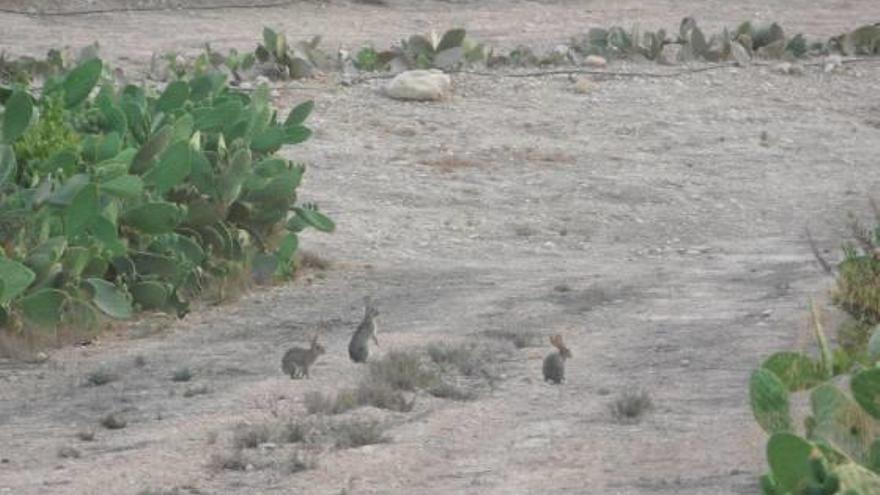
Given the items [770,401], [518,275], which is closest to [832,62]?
[518,275]

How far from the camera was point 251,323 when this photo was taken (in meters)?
10.6

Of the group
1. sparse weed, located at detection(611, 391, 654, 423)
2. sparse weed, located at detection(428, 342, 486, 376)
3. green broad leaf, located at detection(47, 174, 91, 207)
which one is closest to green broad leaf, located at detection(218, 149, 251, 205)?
green broad leaf, located at detection(47, 174, 91, 207)

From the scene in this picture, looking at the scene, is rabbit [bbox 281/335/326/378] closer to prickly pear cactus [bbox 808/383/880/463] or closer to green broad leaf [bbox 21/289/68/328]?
green broad leaf [bbox 21/289/68/328]

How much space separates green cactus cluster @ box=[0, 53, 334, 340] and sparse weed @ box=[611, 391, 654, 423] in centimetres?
272

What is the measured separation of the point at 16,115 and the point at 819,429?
200 inches

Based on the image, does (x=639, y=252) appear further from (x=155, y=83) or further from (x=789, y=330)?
(x=155, y=83)

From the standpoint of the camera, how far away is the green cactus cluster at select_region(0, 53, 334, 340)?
995 centimetres

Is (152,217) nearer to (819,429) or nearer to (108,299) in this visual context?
(108,299)

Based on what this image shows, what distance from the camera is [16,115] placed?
10.3m

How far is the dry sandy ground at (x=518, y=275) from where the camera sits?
25.0 feet

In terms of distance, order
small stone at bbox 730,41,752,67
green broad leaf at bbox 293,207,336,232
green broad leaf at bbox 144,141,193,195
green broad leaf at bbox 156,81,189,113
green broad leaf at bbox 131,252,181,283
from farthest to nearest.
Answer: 1. small stone at bbox 730,41,752,67
2. green broad leaf at bbox 293,207,336,232
3. green broad leaf at bbox 156,81,189,113
4. green broad leaf at bbox 131,252,181,283
5. green broad leaf at bbox 144,141,193,195

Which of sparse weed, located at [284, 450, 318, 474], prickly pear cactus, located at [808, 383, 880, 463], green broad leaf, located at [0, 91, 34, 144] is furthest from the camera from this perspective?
green broad leaf, located at [0, 91, 34, 144]

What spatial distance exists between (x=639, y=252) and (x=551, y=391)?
4.65 metres

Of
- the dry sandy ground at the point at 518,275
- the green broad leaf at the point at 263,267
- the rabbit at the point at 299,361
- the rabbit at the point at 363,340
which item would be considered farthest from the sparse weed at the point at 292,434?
the green broad leaf at the point at 263,267
